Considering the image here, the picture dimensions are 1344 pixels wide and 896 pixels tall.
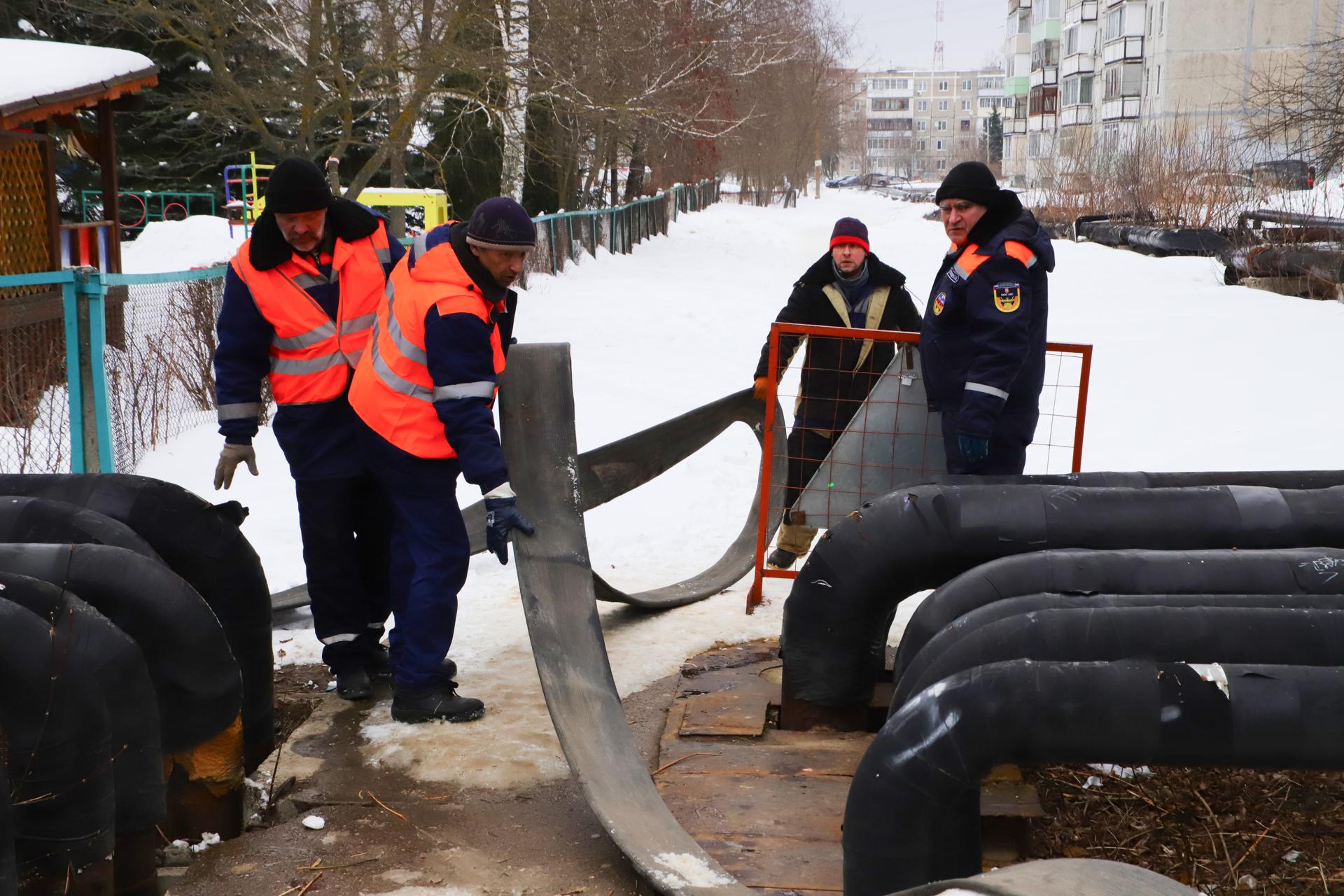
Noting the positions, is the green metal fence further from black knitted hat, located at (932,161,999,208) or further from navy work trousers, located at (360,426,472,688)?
black knitted hat, located at (932,161,999,208)

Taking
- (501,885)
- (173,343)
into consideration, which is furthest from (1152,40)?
(501,885)

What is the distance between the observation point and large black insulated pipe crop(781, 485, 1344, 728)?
3785 mm

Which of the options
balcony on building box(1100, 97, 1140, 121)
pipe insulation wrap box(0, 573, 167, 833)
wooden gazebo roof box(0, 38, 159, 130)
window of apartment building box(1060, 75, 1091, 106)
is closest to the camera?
pipe insulation wrap box(0, 573, 167, 833)

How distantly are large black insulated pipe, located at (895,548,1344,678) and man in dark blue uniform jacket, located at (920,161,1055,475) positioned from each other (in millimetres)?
962

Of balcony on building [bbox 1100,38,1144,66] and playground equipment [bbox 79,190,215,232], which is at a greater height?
balcony on building [bbox 1100,38,1144,66]

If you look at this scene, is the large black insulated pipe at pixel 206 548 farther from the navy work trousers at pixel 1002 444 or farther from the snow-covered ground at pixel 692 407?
the navy work trousers at pixel 1002 444

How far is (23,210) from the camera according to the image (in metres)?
10.4

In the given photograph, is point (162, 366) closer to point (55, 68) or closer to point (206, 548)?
point (55, 68)

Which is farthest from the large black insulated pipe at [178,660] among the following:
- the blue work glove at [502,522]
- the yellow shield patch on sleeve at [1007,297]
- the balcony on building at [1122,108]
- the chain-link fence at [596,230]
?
the balcony on building at [1122,108]

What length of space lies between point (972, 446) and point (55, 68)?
8705 mm

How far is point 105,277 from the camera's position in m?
5.97

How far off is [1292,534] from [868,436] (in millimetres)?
1749

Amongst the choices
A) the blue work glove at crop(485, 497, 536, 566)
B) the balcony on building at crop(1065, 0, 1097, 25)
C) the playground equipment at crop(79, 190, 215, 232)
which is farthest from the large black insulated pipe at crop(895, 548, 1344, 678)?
the balcony on building at crop(1065, 0, 1097, 25)

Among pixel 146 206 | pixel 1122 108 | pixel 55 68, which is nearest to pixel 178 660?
pixel 55 68
